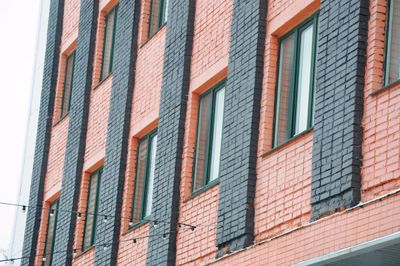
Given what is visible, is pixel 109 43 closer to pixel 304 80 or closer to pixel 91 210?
pixel 91 210

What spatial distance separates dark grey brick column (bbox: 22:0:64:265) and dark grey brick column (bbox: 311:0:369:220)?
14.3 m

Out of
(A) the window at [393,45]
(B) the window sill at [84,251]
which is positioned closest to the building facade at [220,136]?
(A) the window at [393,45]

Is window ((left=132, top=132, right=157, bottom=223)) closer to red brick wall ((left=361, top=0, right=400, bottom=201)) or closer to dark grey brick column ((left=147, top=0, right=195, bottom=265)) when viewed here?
dark grey brick column ((left=147, top=0, right=195, bottom=265))

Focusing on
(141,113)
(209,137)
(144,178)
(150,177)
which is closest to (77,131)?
(141,113)

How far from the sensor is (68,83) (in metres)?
29.3

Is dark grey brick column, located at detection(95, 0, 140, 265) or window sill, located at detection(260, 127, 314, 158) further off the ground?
dark grey brick column, located at detection(95, 0, 140, 265)

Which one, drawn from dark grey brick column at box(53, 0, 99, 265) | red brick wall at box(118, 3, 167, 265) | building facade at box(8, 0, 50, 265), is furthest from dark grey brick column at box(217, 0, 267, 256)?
building facade at box(8, 0, 50, 265)

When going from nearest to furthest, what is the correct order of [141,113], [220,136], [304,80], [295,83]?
[304,80] → [295,83] → [220,136] → [141,113]

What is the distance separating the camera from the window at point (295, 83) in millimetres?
16578

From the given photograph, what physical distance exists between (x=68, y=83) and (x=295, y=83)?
509 inches

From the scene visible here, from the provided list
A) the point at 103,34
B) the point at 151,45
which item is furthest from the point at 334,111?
the point at 103,34

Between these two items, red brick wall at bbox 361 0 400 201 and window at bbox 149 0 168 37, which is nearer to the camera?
red brick wall at bbox 361 0 400 201

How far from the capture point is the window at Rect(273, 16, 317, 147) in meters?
16.6

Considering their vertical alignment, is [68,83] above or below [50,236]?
above
